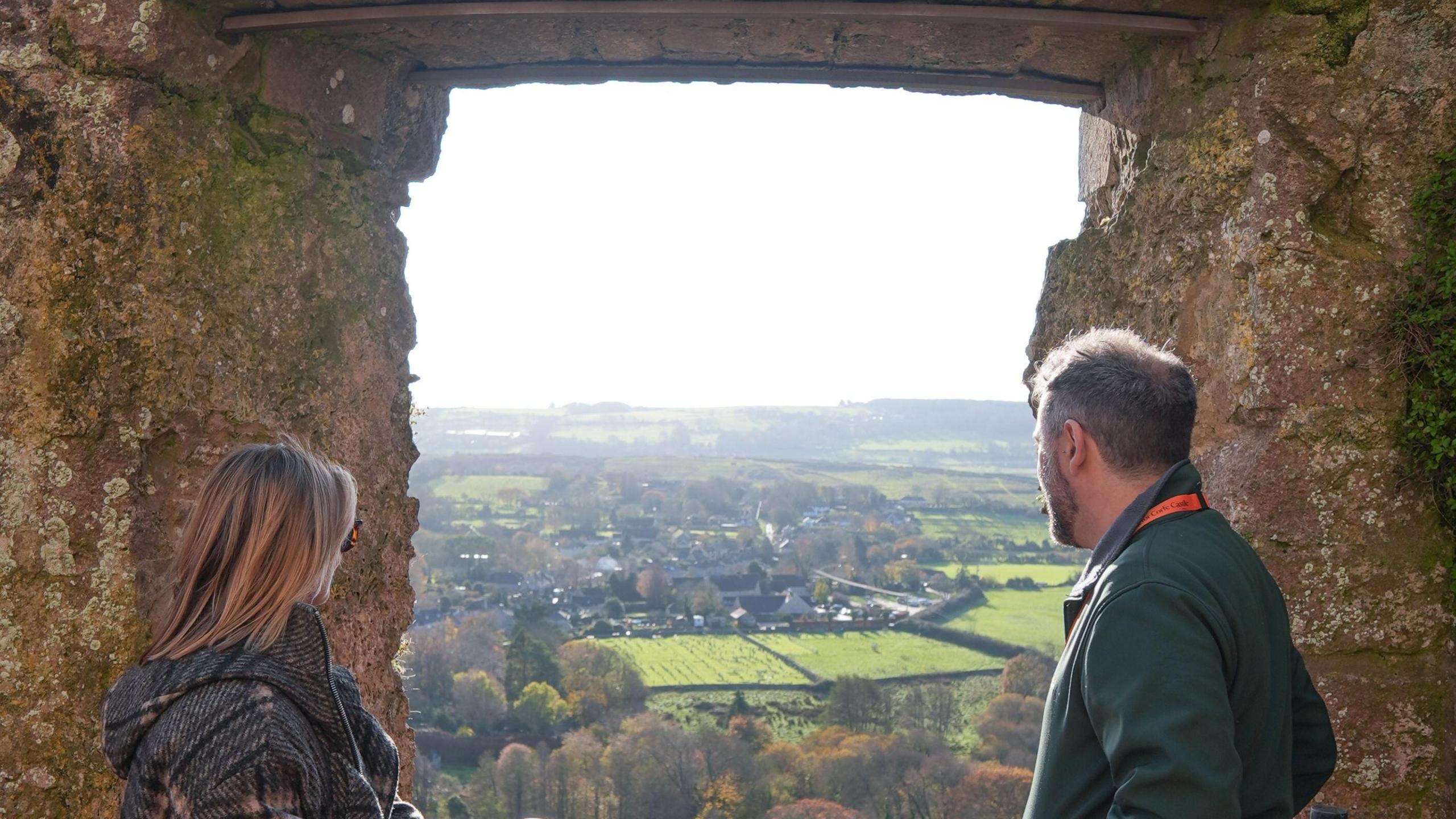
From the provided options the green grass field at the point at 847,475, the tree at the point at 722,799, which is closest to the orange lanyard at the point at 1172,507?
the tree at the point at 722,799

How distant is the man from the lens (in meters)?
1.50

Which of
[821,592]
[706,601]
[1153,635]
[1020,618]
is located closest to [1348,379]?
[1153,635]

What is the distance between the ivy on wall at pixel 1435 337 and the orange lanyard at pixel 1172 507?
126 cm

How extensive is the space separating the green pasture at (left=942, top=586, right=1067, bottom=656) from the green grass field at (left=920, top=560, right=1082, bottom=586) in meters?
0.38

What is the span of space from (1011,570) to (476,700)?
13313 millimetres

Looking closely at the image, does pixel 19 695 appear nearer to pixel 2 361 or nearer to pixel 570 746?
pixel 2 361

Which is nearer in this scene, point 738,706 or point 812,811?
point 812,811

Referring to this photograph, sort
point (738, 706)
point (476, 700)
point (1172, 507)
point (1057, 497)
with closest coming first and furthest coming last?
point (1172, 507) → point (1057, 497) → point (476, 700) → point (738, 706)

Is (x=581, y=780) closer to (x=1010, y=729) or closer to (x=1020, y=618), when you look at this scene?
(x=1010, y=729)

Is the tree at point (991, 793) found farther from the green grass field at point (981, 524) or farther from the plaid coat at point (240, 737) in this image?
the plaid coat at point (240, 737)

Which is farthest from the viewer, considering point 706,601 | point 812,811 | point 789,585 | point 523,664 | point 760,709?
point 789,585

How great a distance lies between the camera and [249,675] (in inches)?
68.7

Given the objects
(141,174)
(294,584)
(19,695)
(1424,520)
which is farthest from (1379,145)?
(19,695)

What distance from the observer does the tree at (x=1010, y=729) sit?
611 inches
